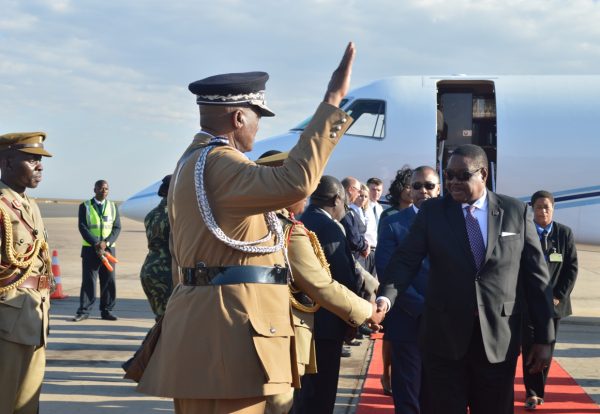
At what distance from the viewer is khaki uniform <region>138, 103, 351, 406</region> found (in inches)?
105

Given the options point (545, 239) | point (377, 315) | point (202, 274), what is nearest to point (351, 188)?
point (545, 239)

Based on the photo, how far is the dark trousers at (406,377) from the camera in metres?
5.04

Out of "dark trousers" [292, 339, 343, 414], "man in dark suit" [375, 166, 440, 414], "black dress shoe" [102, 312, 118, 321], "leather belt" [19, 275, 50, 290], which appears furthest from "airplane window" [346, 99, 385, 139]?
"leather belt" [19, 275, 50, 290]

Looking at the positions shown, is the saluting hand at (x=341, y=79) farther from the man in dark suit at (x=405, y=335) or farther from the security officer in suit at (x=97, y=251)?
the security officer in suit at (x=97, y=251)

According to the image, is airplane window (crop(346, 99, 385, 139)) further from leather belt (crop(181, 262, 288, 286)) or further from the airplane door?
leather belt (crop(181, 262, 288, 286))

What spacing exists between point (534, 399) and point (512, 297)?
85.1 inches

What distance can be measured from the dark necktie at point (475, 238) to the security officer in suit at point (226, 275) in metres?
1.48

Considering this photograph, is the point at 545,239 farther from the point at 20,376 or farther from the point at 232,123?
the point at 232,123

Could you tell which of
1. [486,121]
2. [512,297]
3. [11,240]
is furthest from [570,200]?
[11,240]

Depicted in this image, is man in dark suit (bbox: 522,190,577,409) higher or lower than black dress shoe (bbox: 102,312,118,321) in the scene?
higher

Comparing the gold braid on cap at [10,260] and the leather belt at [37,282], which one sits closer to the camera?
the gold braid on cap at [10,260]

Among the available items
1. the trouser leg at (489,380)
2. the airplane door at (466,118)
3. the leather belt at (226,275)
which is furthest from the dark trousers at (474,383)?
the airplane door at (466,118)

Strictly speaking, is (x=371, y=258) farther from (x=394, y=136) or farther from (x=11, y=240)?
(x=11, y=240)

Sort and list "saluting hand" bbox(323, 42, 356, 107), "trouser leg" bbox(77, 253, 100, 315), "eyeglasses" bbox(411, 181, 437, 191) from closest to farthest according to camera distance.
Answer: "saluting hand" bbox(323, 42, 356, 107) < "eyeglasses" bbox(411, 181, 437, 191) < "trouser leg" bbox(77, 253, 100, 315)
